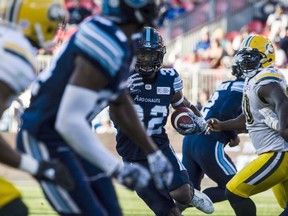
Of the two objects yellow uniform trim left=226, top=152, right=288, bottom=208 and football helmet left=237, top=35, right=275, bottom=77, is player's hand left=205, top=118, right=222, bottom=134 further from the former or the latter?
yellow uniform trim left=226, top=152, right=288, bottom=208

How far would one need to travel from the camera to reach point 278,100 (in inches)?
257

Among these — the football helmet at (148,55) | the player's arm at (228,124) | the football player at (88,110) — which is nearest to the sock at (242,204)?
the player's arm at (228,124)

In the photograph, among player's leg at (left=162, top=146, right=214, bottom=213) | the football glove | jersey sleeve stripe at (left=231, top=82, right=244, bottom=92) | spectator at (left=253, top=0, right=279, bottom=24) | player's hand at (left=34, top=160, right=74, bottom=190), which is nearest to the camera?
player's hand at (left=34, top=160, right=74, bottom=190)

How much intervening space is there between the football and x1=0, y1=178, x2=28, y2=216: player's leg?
128 inches

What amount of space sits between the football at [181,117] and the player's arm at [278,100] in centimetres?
103

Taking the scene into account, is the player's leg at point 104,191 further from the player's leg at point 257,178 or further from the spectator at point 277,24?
the spectator at point 277,24

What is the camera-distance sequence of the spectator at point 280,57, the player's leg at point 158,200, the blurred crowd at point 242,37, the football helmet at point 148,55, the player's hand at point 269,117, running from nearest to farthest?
the player's hand at point 269,117 < the player's leg at point 158,200 < the football helmet at point 148,55 < the spectator at point 280,57 < the blurred crowd at point 242,37

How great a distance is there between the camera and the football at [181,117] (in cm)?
764

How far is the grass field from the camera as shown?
9445 millimetres

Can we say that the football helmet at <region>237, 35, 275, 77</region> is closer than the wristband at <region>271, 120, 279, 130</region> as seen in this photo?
No

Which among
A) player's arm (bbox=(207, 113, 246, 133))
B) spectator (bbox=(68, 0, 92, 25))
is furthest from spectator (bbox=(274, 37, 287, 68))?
player's arm (bbox=(207, 113, 246, 133))

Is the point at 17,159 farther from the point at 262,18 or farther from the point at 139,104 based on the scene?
the point at 262,18

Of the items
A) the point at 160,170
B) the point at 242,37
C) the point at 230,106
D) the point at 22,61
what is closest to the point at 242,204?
the point at 230,106

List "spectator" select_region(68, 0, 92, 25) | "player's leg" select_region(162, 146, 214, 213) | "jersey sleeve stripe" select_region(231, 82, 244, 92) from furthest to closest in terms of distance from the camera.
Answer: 1. "spectator" select_region(68, 0, 92, 25)
2. "jersey sleeve stripe" select_region(231, 82, 244, 92)
3. "player's leg" select_region(162, 146, 214, 213)
